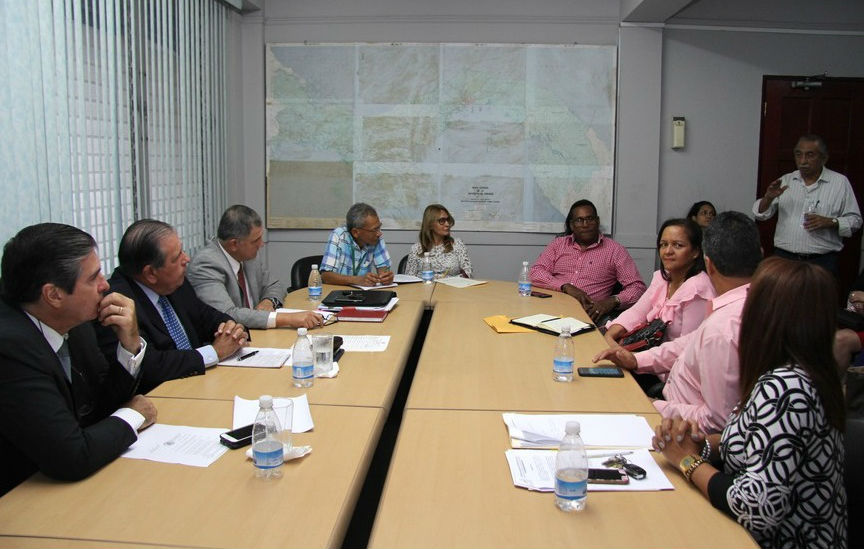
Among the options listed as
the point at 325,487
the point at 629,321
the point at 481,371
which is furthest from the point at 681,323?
the point at 325,487

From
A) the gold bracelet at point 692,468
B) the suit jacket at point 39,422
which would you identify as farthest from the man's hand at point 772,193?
the suit jacket at point 39,422

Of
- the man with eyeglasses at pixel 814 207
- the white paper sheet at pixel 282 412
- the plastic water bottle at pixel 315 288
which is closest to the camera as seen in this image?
the white paper sheet at pixel 282 412

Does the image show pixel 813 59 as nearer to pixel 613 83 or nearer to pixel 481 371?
pixel 613 83

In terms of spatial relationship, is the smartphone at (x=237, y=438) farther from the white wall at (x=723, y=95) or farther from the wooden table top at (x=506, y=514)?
the white wall at (x=723, y=95)

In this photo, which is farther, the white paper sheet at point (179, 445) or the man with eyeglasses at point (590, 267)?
the man with eyeglasses at point (590, 267)

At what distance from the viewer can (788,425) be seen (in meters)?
1.56

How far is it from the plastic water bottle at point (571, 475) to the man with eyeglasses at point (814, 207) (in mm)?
4141

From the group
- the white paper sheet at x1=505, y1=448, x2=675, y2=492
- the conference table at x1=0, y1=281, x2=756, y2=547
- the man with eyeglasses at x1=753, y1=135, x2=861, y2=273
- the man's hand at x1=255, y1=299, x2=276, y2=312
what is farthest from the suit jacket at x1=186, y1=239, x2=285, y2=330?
the man with eyeglasses at x1=753, y1=135, x2=861, y2=273

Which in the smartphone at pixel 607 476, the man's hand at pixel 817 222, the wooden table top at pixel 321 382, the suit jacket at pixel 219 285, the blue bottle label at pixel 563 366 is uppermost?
the man's hand at pixel 817 222

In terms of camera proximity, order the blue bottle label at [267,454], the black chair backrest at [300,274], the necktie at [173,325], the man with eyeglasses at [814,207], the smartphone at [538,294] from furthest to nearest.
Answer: the man with eyeglasses at [814,207] < the black chair backrest at [300,274] < the smartphone at [538,294] < the necktie at [173,325] < the blue bottle label at [267,454]

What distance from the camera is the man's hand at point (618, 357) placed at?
9.25 ft

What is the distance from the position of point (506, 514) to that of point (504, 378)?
1.07m

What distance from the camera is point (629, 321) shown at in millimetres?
3658

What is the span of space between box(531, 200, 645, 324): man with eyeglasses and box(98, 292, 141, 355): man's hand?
322 cm
